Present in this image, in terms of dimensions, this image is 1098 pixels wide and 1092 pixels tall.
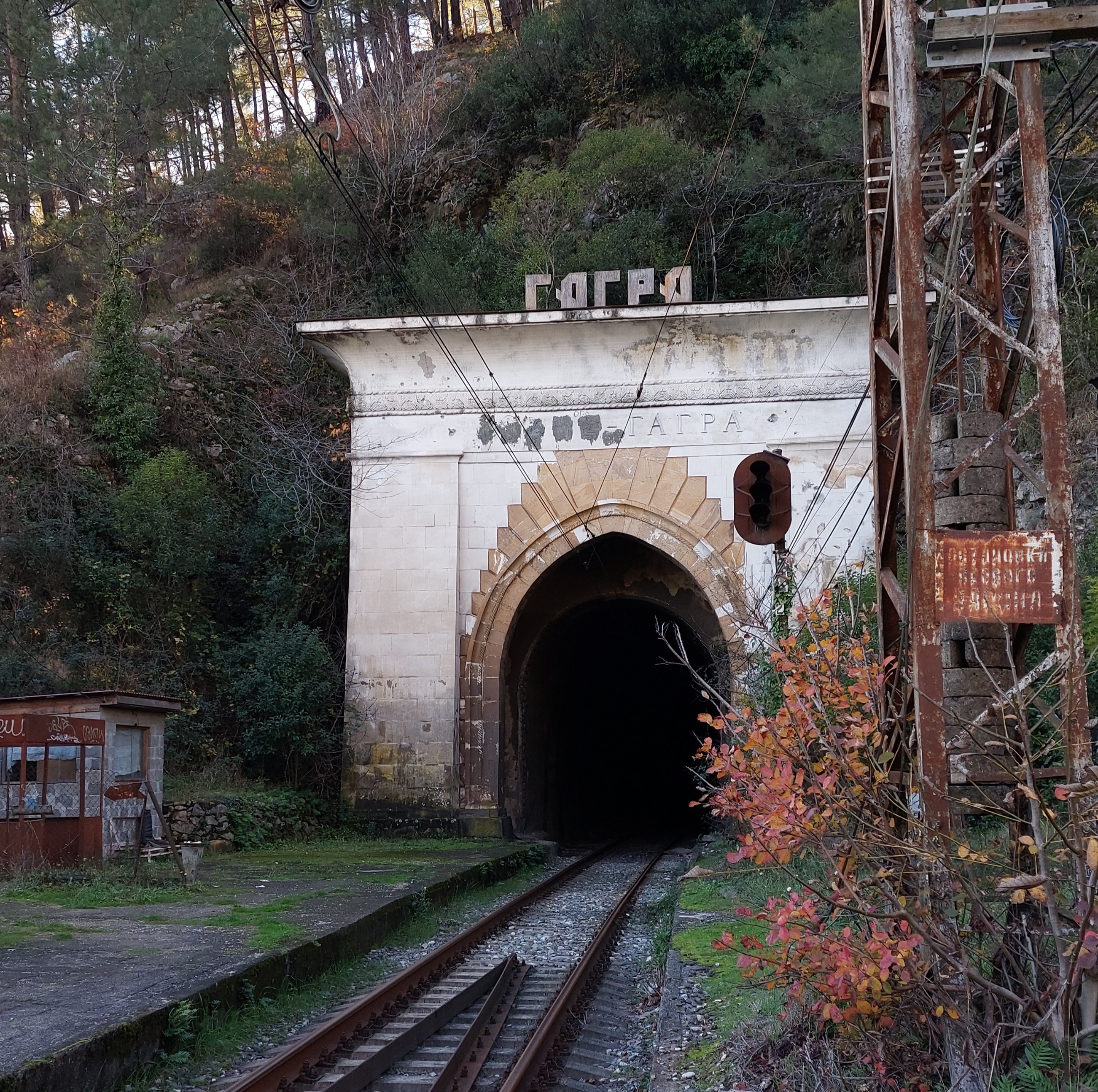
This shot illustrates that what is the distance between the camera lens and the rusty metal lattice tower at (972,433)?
5289mm

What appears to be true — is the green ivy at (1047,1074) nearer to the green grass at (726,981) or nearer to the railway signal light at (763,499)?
the green grass at (726,981)

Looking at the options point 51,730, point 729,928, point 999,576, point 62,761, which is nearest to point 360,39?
point 51,730

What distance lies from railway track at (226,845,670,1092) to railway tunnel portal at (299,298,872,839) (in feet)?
20.1

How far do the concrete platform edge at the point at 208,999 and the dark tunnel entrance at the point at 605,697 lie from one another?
471cm

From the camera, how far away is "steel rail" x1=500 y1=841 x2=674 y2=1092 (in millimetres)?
5844

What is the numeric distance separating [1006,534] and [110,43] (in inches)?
965

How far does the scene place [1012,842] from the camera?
551cm

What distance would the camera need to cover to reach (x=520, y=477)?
56.5 ft

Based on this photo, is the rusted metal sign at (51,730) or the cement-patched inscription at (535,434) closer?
the rusted metal sign at (51,730)

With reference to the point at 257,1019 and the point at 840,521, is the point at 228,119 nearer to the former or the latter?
the point at 840,521

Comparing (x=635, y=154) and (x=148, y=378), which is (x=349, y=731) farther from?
(x=635, y=154)

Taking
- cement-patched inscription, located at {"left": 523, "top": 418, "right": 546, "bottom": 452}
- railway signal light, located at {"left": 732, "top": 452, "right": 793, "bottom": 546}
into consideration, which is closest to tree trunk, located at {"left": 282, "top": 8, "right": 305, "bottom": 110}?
cement-patched inscription, located at {"left": 523, "top": 418, "right": 546, "bottom": 452}

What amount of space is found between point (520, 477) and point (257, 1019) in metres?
11.3

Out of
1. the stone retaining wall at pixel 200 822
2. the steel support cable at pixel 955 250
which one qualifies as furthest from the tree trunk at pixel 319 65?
the steel support cable at pixel 955 250
